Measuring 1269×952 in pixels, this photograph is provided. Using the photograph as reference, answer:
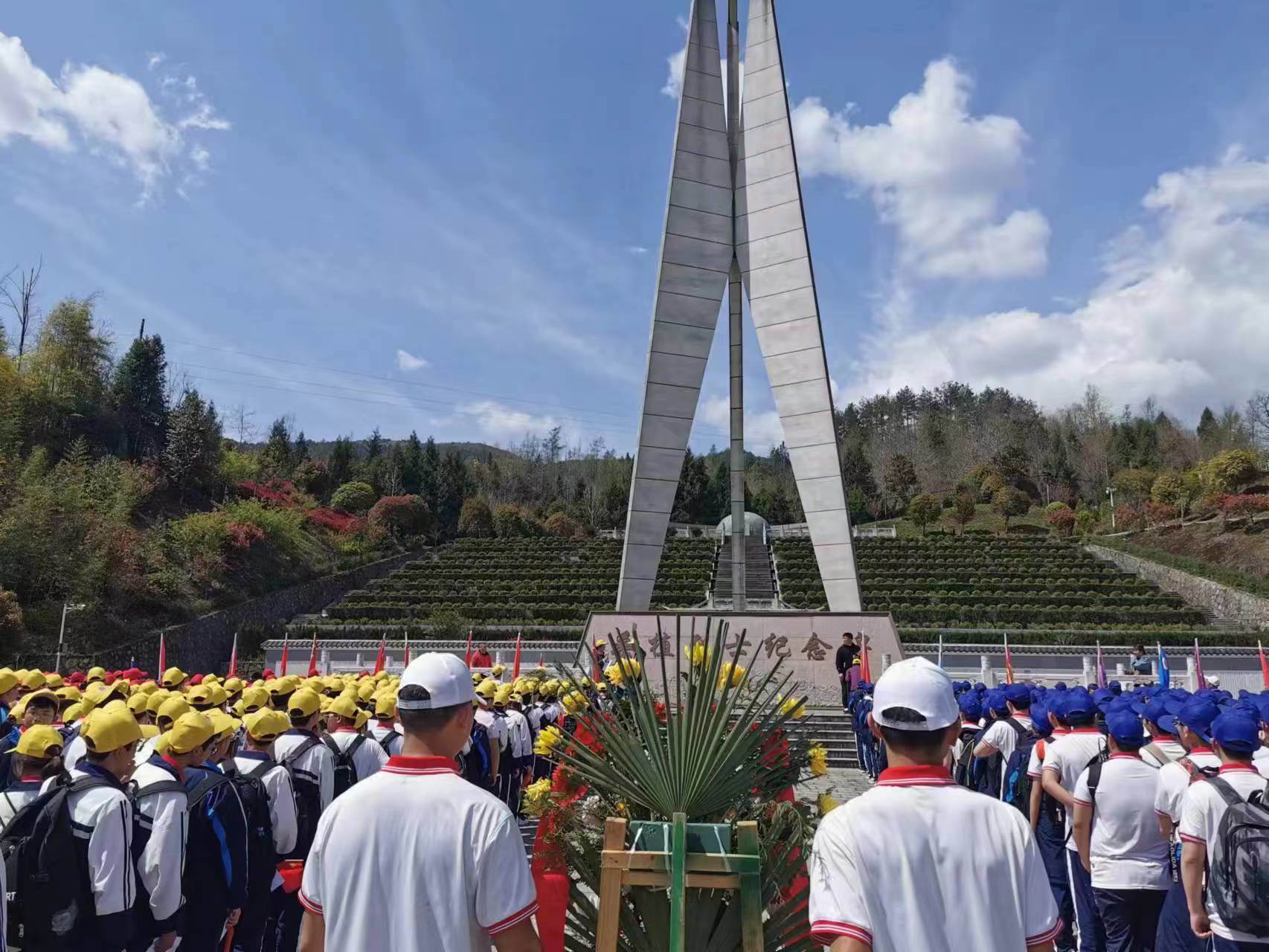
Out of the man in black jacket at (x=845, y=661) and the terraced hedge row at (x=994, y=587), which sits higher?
the terraced hedge row at (x=994, y=587)

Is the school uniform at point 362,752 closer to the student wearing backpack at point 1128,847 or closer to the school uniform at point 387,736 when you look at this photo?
the school uniform at point 387,736

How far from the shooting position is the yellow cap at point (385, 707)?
5.72 meters

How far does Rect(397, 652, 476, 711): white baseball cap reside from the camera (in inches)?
82.0

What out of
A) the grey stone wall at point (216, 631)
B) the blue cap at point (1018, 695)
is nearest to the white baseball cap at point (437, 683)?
the blue cap at point (1018, 695)

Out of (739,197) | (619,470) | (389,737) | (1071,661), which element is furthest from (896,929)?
(619,470)

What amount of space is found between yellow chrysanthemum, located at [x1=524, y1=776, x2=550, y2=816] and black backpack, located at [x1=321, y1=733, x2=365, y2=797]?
8.36 feet

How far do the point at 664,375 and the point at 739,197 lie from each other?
4.04 meters

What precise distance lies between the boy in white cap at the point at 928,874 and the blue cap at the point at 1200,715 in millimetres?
2845

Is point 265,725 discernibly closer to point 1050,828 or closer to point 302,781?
point 302,781

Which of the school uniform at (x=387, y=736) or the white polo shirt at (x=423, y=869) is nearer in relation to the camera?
the white polo shirt at (x=423, y=869)

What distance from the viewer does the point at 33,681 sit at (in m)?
6.52

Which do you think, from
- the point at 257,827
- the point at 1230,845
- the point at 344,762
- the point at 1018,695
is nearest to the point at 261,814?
the point at 257,827

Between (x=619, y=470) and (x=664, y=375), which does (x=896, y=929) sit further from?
(x=619, y=470)

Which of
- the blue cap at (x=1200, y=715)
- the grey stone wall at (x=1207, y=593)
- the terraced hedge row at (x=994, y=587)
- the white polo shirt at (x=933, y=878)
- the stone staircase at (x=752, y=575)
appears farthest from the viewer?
the stone staircase at (x=752, y=575)
